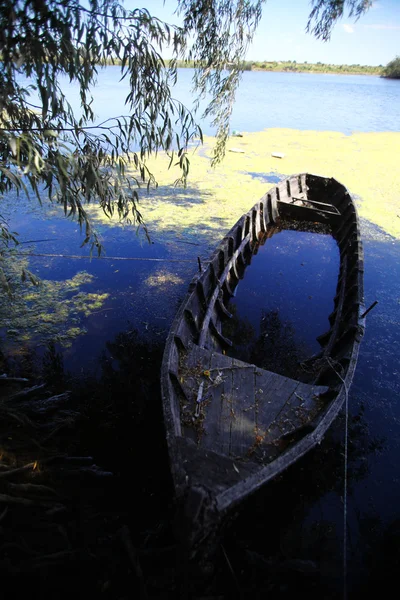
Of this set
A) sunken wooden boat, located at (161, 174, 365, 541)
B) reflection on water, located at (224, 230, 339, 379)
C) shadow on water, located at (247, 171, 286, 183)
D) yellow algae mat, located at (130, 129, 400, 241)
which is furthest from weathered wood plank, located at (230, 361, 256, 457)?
shadow on water, located at (247, 171, 286, 183)

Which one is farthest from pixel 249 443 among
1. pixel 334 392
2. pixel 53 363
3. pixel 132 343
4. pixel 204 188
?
pixel 204 188

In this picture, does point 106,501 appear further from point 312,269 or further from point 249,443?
point 312,269

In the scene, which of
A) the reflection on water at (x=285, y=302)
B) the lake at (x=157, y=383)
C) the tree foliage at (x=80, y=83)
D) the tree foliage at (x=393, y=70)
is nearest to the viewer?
the tree foliage at (x=80, y=83)

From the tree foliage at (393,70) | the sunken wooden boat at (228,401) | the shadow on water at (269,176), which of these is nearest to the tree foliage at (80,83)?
the sunken wooden boat at (228,401)

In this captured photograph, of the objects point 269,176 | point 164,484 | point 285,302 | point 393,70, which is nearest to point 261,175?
point 269,176

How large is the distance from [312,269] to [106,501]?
6.11m

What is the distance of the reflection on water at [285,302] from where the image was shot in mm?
5355

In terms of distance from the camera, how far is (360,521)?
3410 mm

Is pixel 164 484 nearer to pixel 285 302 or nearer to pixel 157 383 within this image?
pixel 157 383

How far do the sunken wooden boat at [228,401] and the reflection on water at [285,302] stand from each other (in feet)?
1.04

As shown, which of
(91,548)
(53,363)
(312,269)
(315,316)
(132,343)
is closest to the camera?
(91,548)

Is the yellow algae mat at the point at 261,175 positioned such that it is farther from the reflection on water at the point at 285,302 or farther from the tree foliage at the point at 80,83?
the tree foliage at the point at 80,83

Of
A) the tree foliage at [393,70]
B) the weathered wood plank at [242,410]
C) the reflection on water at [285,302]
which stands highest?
the tree foliage at [393,70]

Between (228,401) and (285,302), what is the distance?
3.36m
